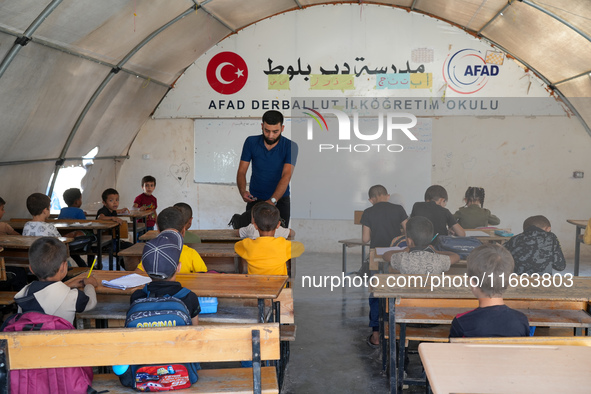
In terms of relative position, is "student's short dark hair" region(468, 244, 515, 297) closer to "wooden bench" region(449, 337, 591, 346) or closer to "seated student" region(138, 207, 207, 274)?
"wooden bench" region(449, 337, 591, 346)

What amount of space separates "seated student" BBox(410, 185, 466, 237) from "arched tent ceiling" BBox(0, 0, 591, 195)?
234cm

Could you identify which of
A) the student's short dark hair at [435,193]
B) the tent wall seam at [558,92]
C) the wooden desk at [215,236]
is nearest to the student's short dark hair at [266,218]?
the wooden desk at [215,236]

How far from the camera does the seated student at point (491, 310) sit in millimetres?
2461

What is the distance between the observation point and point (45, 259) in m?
2.77

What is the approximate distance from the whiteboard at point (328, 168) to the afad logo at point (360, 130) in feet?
0.25

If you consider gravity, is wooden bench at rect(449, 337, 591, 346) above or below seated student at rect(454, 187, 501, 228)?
below

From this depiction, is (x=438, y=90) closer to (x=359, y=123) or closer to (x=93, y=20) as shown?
(x=359, y=123)

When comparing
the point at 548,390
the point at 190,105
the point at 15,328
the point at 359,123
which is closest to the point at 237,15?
the point at 190,105

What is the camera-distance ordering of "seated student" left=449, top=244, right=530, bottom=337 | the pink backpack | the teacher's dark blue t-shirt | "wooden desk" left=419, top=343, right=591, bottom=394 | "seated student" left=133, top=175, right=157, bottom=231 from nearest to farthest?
"wooden desk" left=419, top=343, right=591, bottom=394, the pink backpack, "seated student" left=449, top=244, right=530, bottom=337, the teacher's dark blue t-shirt, "seated student" left=133, top=175, right=157, bottom=231

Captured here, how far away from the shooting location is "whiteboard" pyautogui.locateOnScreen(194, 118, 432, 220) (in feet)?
27.7

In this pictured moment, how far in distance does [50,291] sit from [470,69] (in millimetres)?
7097

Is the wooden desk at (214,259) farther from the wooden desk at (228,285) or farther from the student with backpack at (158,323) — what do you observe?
the student with backpack at (158,323)

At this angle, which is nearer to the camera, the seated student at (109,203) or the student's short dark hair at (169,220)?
the student's short dark hair at (169,220)

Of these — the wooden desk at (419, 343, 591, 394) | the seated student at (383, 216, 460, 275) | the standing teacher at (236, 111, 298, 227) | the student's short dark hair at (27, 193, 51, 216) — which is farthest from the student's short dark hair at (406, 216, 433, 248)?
the student's short dark hair at (27, 193, 51, 216)
